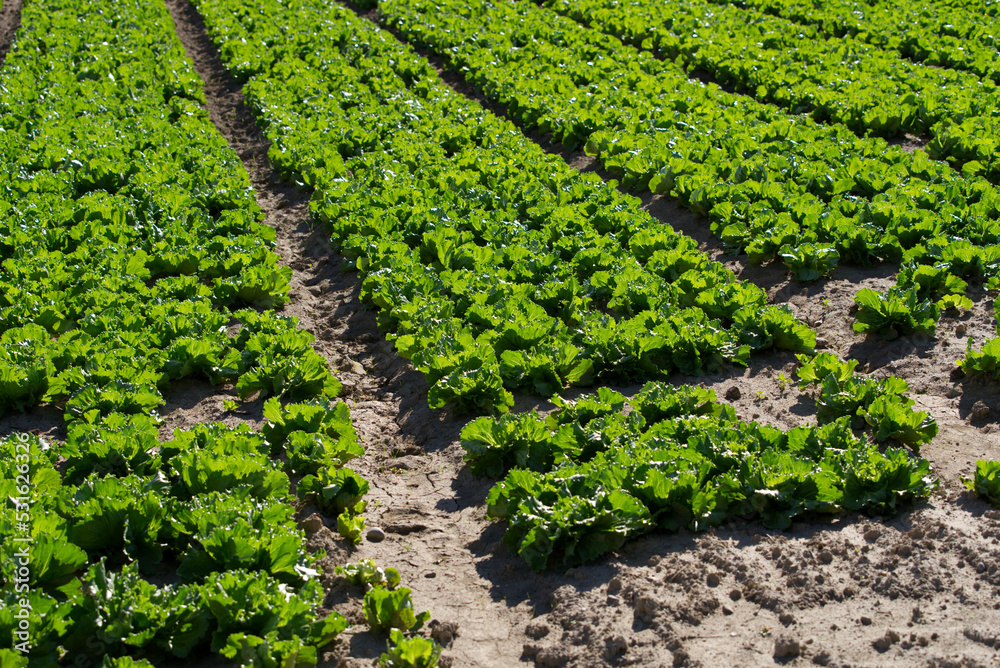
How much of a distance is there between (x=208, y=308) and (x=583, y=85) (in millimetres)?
8782

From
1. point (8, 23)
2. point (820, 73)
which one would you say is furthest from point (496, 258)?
point (8, 23)

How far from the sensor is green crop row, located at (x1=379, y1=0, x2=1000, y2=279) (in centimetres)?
780

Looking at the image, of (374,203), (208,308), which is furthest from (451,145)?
(208,308)

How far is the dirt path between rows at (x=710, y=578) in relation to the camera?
4.07m

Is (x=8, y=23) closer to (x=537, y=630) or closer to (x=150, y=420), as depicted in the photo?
(x=150, y=420)

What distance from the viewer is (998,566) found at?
433 centimetres

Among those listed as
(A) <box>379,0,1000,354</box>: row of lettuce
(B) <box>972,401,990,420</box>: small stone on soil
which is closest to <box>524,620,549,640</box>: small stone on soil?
(B) <box>972,401,990,420</box>: small stone on soil

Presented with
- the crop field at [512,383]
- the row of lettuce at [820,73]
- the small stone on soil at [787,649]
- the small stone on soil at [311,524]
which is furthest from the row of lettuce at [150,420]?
the row of lettuce at [820,73]

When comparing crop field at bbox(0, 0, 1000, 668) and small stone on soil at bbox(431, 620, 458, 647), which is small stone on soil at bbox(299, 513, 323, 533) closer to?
crop field at bbox(0, 0, 1000, 668)

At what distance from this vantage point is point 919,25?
50.6 feet

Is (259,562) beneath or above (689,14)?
beneath

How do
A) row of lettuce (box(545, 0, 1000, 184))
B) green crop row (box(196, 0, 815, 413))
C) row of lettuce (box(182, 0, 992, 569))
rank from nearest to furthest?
1. row of lettuce (box(182, 0, 992, 569))
2. green crop row (box(196, 0, 815, 413))
3. row of lettuce (box(545, 0, 1000, 184))

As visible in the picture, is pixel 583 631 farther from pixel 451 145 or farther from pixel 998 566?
pixel 451 145

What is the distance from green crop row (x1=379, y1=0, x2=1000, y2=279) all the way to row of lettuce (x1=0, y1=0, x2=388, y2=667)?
14.3ft
